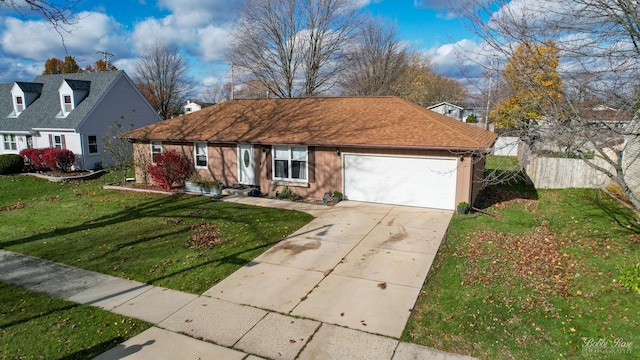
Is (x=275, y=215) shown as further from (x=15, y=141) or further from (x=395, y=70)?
(x=395, y=70)

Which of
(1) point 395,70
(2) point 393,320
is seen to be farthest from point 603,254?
(1) point 395,70

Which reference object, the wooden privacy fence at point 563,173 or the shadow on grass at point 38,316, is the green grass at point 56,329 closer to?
the shadow on grass at point 38,316

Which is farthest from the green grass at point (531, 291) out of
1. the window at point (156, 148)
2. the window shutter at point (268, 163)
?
the window at point (156, 148)

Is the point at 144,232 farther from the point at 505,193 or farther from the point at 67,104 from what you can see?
the point at 67,104

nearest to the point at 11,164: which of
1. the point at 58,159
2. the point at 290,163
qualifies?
the point at 58,159

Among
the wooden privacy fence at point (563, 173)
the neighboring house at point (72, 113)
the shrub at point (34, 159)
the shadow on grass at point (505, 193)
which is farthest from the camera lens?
the neighboring house at point (72, 113)

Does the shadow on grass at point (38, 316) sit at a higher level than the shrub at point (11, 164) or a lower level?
lower

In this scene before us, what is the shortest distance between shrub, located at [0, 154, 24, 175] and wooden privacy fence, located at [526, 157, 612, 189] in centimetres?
2864

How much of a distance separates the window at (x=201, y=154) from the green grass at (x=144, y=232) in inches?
85.6

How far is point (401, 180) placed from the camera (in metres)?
14.4

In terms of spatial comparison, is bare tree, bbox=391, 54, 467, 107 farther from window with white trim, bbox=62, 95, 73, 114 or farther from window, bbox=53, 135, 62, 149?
window, bbox=53, 135, 62, 149

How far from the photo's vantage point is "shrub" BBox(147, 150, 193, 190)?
1752 cm

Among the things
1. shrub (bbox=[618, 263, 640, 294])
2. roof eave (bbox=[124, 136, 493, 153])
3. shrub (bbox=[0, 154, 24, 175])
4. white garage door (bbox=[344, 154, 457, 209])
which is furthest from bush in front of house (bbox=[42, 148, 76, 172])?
shrub (bbox=[618, 263, 640, 294])

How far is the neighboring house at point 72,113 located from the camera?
2467 cm
